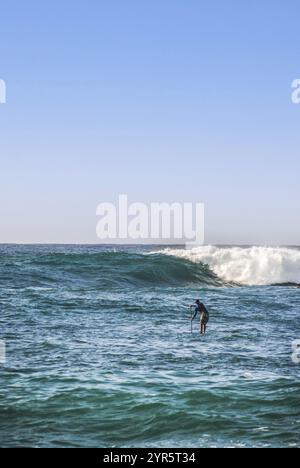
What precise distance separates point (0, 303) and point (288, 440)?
19.2m

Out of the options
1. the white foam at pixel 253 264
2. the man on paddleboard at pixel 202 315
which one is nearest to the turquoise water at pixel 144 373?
the man on paddleboard at pixel 202 315

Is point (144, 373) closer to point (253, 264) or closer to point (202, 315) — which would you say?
point (202, 315)

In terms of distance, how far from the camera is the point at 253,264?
5578 centimetres

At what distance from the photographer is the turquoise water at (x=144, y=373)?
12.2 meters

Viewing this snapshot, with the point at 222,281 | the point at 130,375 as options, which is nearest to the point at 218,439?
the point at 130,375

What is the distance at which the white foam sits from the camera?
5219 centimetres

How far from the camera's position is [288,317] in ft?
87.9

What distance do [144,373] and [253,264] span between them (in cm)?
4072

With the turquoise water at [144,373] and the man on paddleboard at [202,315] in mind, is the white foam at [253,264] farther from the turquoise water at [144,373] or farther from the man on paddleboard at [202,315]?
the man on paddleboard at [202,315]

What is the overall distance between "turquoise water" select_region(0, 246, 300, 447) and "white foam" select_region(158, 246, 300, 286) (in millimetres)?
19586

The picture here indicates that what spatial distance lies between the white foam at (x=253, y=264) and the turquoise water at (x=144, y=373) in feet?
64.3

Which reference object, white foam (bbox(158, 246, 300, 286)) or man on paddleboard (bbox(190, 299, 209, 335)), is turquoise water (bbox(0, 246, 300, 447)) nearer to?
man on paddleboard (bbox(190, 299, 209, 335))

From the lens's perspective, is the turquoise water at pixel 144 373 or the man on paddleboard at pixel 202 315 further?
the man on paddleboard at pixel 202 315

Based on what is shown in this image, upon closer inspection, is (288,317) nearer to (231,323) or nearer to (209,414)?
(231,323)
